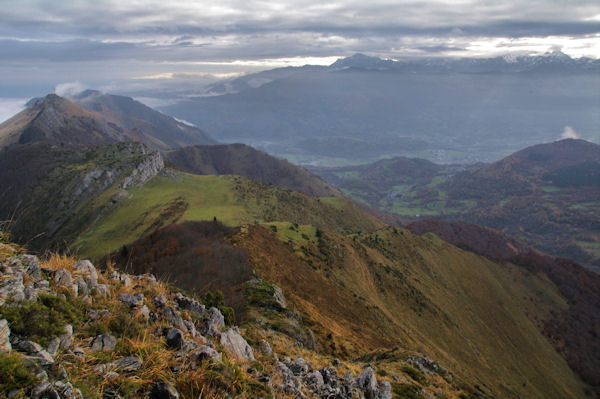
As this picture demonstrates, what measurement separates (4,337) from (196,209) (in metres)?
69.5

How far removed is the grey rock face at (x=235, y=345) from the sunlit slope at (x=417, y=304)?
1583 cm

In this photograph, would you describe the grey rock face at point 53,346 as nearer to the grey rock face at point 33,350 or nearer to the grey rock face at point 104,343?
the grey rock face at point 33,350

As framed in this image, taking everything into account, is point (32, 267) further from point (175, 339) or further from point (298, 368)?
point (298, 368)

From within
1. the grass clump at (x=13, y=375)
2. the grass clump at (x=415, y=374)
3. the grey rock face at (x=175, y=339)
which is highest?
the grass clump at (x=13, y=375)

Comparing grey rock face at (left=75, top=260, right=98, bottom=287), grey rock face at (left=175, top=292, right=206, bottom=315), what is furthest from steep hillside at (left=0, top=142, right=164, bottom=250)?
grey rock face at (left=75, top=260, right=98, bottom=287)

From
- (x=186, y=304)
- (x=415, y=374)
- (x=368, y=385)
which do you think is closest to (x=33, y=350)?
(x=186, y=304)

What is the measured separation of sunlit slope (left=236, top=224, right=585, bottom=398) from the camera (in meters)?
38.8

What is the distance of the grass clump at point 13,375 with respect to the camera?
14.5 ft

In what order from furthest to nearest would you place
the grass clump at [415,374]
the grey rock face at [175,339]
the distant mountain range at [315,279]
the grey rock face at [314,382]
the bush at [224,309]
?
the distant mountain range at [315,279]
the grass clump at [415,374]
the bush at [224,309]
the grey rock face at [314,382]
the grey rock face at [175,339]

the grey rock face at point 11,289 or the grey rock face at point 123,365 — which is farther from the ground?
the grey rock face at point 11,289

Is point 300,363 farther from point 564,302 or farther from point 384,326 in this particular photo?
point 564,302

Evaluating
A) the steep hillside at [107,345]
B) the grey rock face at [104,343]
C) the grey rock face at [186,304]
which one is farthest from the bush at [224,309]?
the grey rock face at [104,343]

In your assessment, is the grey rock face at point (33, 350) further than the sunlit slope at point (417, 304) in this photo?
No

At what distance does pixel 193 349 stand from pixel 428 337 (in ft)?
170
